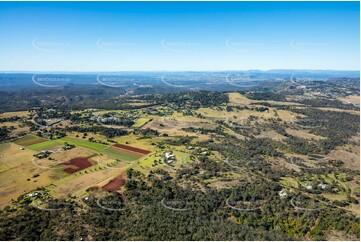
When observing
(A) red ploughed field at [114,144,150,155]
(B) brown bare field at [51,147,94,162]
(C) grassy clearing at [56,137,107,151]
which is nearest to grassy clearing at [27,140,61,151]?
(C) grassy clearing at [56,137,107,151]

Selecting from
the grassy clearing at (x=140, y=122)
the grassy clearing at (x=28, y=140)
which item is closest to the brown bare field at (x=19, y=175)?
the grassy clearing at (x=28, y=140)

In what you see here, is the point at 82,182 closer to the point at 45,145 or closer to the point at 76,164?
the point at 76,164

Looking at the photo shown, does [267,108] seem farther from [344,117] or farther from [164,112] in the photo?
[164,112]

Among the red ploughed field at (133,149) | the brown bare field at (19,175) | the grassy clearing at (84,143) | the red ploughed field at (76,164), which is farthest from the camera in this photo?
the grassy clearing at (84,143)

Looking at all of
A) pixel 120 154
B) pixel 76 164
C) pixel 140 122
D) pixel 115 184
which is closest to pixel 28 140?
pixel 76 164

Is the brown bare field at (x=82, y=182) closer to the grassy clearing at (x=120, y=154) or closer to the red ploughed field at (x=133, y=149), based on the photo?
the grassy clearing at (x=120, y=154)

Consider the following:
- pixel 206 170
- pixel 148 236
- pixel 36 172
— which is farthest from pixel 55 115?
pixel 148 236
